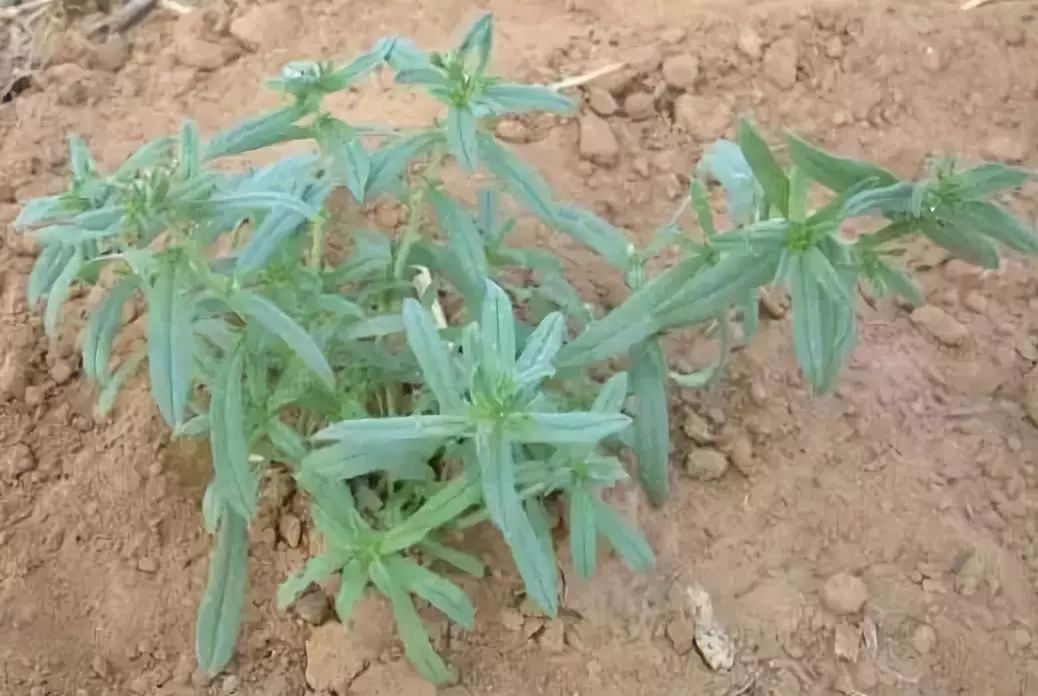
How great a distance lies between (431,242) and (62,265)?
520 mm

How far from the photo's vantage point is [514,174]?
187 centimetres

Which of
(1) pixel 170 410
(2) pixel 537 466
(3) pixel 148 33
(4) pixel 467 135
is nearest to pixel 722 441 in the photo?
(2) pixel 537 466

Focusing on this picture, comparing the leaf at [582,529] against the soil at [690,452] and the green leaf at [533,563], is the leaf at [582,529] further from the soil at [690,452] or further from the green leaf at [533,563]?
the soil at [690,452]

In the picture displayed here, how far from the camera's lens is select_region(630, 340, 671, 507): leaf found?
1.90 meters

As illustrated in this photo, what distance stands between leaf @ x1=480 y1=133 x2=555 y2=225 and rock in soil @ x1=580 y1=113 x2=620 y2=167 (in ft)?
1.62

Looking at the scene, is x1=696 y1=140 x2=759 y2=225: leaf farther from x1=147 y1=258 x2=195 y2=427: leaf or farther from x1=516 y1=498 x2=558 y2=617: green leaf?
x1=147 y1=258 x2=195 y2=427: leaf

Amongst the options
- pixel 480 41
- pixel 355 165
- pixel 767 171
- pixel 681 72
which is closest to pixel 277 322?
pixel 355 165

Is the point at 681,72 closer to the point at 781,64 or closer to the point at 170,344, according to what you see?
the point at 781,64

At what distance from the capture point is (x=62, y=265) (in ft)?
5.92

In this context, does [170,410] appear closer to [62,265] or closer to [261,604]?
[62,265]

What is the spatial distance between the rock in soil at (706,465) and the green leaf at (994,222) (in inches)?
22.3

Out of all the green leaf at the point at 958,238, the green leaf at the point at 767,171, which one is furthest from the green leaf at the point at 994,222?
the green leaf at the point at 767,171

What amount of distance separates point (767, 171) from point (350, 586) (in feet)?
2.50

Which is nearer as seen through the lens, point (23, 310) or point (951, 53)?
point (23, 310)
